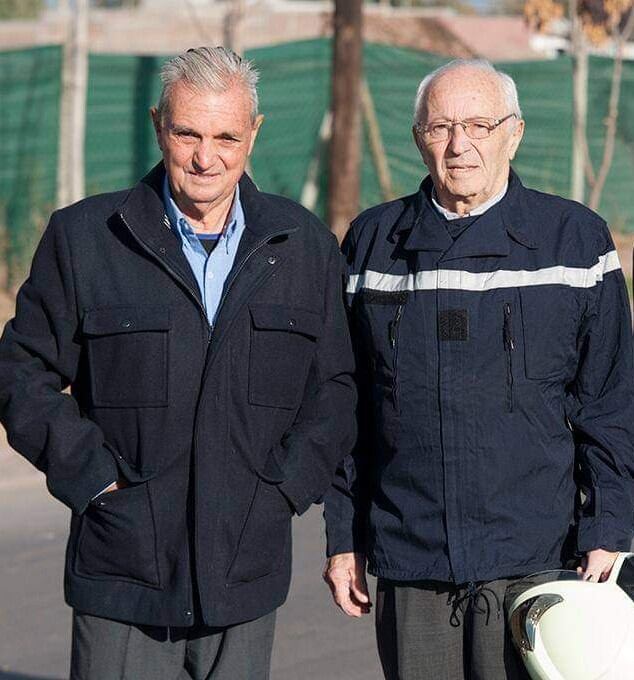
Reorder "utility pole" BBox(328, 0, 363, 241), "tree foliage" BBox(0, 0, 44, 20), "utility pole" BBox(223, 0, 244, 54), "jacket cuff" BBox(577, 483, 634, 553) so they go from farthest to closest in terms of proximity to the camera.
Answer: "tree foliage" BBox(0, 0, 44, 20) → "utility pole" BBox(223, 0, 244, 54) → "utility pole" BBox(328, 0, 363, 241) → "jacket cuff" BBox(577, 483, 634, 553)

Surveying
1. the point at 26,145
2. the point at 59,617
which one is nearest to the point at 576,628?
the point at 59,617

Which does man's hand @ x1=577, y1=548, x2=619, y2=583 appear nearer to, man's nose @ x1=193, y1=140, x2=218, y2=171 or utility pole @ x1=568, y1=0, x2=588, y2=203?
man's nose @ x1=193, y1=140, x2=218, y2=171

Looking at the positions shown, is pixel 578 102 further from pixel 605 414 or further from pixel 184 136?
pixel 184 136

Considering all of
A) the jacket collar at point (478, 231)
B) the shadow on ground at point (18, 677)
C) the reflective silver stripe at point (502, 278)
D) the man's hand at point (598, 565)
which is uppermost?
the jacket collar at point (478, 231)

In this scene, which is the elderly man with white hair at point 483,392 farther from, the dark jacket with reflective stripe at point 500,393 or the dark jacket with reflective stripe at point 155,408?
the dark jacket with reflective stripe at point 155,408

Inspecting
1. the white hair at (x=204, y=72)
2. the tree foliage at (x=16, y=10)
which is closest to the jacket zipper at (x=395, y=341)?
the white hair at (x=204, y=72)

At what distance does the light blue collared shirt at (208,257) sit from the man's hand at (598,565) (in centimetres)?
103

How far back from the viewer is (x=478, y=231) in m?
3.51

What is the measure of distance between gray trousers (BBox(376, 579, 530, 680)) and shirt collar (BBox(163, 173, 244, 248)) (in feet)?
3.04

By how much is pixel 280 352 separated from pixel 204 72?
665 millimetres

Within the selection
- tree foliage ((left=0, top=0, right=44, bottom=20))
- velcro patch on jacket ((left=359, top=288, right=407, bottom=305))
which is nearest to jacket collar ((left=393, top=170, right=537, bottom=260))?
velcro patch on jacket ((left=359, top=288, right=407, bottom=305))

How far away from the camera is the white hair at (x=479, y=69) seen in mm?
3541

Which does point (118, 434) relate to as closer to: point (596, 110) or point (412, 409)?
point (412, 409)

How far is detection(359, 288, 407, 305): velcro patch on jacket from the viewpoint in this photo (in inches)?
139
